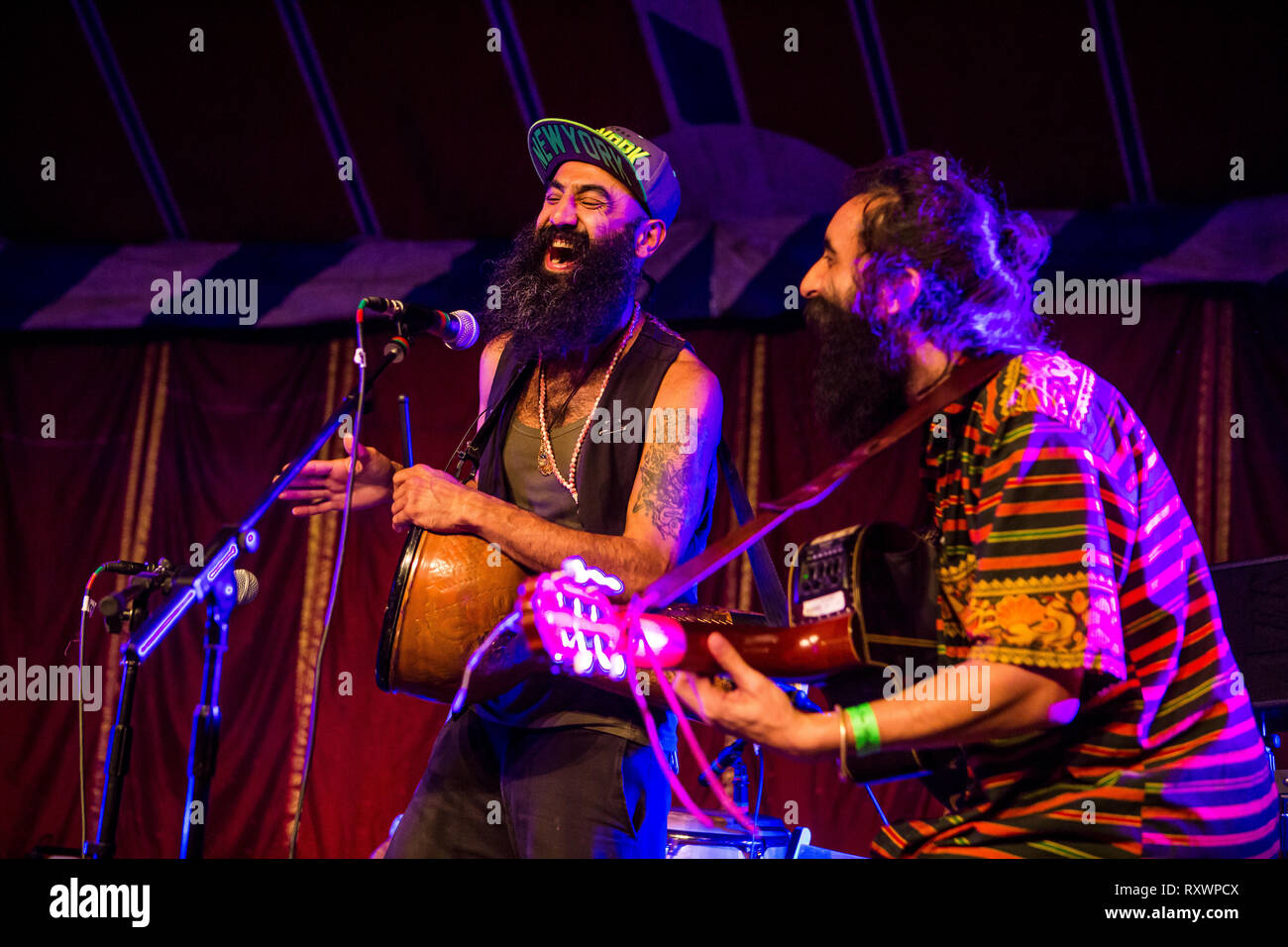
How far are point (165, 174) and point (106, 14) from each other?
0.96 meters

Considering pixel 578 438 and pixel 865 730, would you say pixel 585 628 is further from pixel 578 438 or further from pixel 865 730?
pixel 578 438

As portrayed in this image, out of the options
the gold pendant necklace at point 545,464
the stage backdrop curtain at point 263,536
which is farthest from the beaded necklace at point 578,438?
the stage backdrop curtain at point 263,536

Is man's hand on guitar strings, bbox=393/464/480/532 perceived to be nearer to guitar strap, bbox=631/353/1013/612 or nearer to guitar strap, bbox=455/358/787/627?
guitar strap, bbox=455/358/787/627

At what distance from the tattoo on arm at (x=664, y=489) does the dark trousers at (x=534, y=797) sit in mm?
598

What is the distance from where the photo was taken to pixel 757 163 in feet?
20.7

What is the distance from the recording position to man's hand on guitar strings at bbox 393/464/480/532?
277cm

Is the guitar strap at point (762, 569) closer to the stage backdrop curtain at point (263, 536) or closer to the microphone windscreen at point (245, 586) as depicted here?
the microphone windscreen at point (245, 586)

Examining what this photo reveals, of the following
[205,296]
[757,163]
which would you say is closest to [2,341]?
[205,296]

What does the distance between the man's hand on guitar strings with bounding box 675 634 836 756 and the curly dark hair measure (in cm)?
89

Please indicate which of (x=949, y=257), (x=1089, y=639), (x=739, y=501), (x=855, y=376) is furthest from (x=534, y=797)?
(x=949, y=257)

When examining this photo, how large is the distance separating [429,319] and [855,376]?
124 centimetres

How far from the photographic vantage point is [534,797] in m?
2.68

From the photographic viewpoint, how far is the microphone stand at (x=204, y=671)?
8.23 ft

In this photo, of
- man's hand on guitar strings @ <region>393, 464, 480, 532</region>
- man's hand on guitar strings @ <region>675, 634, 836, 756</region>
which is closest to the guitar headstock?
man's hand on guitar strings @ <region>675, 634, 836, 756</region>
